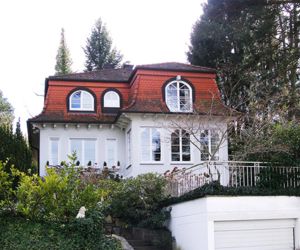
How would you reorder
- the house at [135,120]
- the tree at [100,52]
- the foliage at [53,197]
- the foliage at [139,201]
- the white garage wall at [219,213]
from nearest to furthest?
the foliage at [53,197]
the white garage wall at [219,213]
the foliage at [139,201]
the house at [135,120]
the tree at [100,52]

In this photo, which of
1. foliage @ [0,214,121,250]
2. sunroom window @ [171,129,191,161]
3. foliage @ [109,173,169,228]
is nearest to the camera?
foliage @ [0,214,121,250]

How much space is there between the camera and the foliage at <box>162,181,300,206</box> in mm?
15816

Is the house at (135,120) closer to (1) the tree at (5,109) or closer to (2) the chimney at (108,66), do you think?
(2) the chimney at (108,66)

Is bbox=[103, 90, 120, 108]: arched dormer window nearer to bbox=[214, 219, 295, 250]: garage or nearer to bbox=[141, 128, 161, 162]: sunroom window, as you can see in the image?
bbox=[141, 128, 161, 162]: sunroom window

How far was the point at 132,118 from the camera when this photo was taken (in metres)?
24.9

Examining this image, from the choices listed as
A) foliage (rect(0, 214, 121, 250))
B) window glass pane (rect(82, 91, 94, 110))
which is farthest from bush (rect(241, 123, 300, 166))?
window glass pane (rect(82, 91, 94, 110))

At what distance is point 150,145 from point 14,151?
6.74 m

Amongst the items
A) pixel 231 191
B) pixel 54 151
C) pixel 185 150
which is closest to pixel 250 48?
pixel 185 150

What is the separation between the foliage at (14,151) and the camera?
21328 millimetres

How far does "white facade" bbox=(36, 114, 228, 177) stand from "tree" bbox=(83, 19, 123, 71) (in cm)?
2240

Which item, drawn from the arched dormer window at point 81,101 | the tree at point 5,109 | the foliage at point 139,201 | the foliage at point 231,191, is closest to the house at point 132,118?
the arched dormer window at point 81,101

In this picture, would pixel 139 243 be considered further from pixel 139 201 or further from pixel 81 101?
pixel 81 101

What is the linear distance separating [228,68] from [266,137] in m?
12.9

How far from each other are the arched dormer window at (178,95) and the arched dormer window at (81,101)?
4.13 meters
